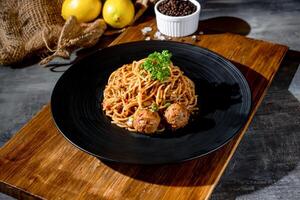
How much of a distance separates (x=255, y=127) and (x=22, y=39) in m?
1.20

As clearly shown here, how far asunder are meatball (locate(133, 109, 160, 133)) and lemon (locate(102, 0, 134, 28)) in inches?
33.5

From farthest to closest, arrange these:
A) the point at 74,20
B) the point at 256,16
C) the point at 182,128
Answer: the point at 256,16
the point at 74,20
the point at 182,128

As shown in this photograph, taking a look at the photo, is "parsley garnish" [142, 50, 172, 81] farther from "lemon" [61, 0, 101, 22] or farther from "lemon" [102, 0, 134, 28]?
"lemon" [61, 0, 101, 22]

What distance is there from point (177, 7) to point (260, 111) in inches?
25.6

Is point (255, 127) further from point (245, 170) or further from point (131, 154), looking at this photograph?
point (131, 154)

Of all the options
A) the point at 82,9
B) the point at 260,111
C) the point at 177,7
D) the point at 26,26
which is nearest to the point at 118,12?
the point at 82,9

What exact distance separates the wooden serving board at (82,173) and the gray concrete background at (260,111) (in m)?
0.15

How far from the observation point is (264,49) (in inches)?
75.8

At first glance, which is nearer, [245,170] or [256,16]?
[245,170]

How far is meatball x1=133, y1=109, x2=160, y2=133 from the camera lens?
1443 millimetres

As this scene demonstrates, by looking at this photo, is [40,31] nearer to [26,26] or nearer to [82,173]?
[26,26]

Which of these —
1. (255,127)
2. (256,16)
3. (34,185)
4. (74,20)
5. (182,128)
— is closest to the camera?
(34,185)

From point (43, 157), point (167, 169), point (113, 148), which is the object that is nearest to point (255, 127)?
point (167, 169)

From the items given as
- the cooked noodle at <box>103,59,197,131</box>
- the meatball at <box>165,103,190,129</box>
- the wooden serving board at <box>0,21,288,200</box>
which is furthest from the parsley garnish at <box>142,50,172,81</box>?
the wooden serving board at <box>0,21,288,200</box>
